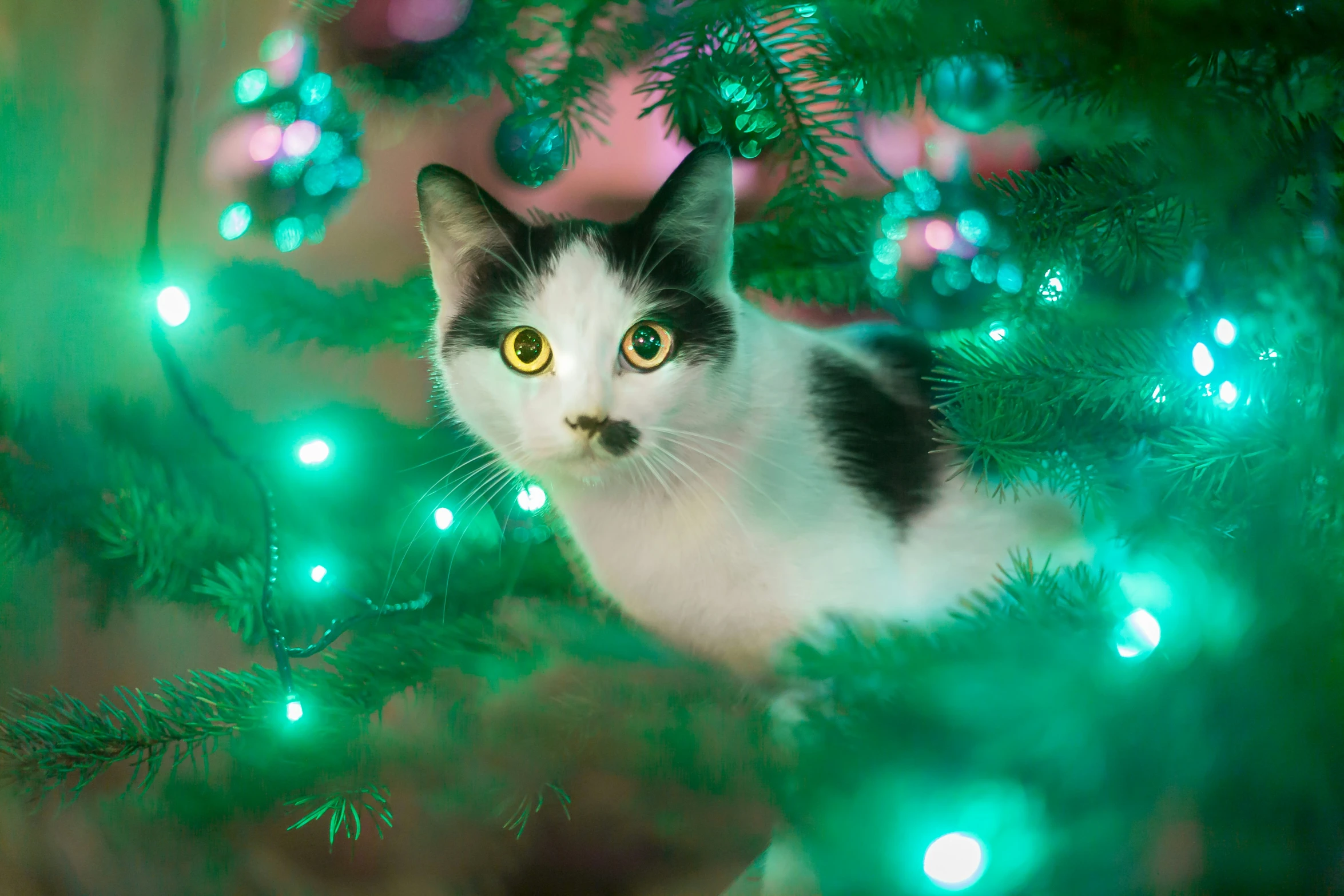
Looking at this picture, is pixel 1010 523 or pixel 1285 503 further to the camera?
pixel 1010 523

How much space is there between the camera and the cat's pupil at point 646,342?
52 centimetres

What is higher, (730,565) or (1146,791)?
(730,565)

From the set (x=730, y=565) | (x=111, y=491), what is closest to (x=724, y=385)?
(x=730, y=565)

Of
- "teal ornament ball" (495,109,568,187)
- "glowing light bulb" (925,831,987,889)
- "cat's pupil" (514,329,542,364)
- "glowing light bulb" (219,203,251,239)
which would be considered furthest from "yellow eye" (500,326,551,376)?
"glowing light bulb" (925,831,987,889)

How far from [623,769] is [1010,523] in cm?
32

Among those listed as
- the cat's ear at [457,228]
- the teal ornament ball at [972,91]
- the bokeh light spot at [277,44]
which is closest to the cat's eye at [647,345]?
the cat's ear at [457,228]

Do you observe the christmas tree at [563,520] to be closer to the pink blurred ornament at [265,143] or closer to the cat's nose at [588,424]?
the pink blurred ornament at [265,143]

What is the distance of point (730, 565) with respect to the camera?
542mm

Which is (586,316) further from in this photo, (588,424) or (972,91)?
(972,91)

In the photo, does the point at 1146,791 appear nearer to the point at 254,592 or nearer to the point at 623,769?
the point at 623,769

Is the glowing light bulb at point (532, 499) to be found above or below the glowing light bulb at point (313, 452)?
above

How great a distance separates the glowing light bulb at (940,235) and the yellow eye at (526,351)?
28 centimetres

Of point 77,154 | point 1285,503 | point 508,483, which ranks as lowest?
point 1285,503

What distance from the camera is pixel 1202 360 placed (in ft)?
1.30
